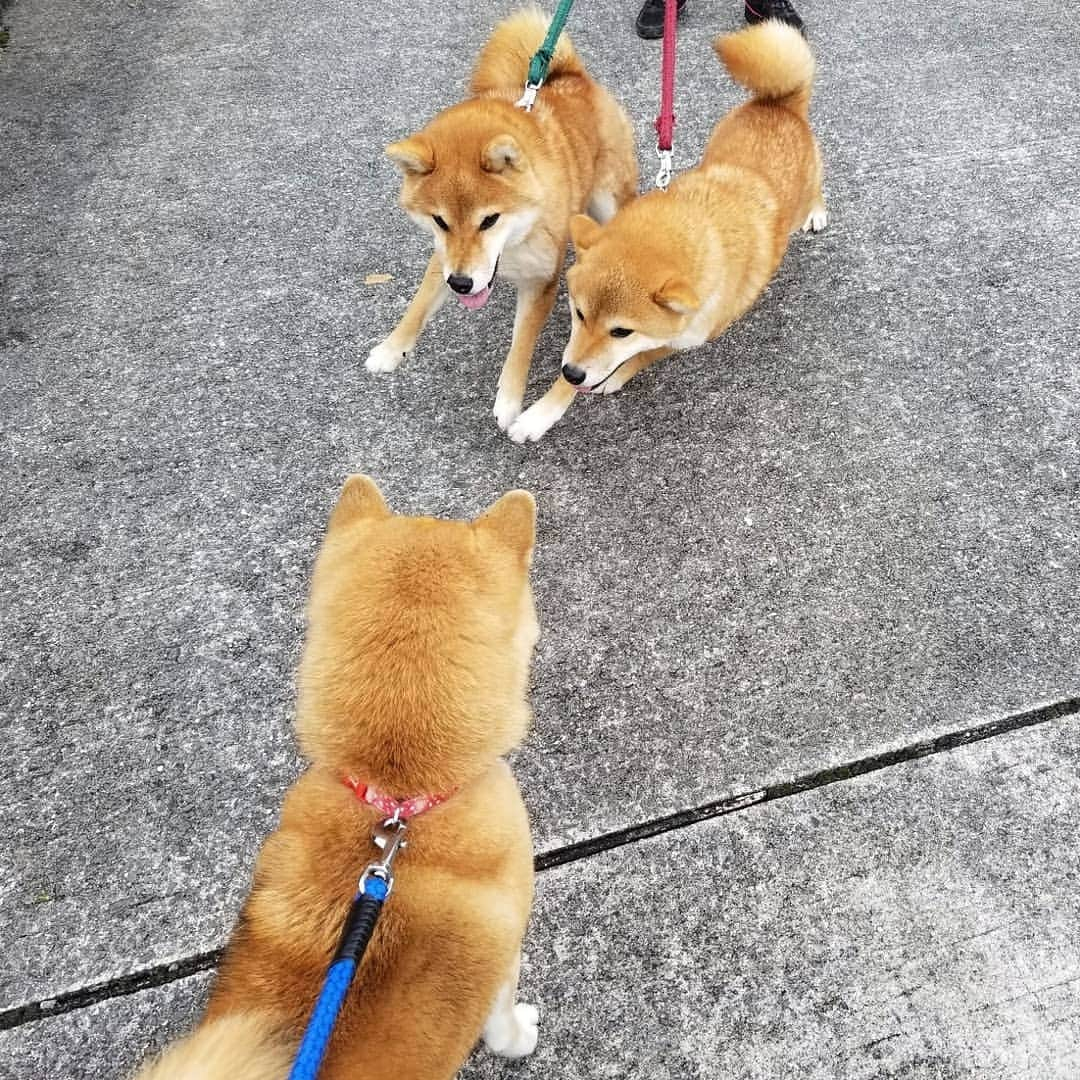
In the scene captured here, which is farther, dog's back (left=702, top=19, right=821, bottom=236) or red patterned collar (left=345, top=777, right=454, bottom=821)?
dog's back (left=702, top=19, right=821, bottom=236)

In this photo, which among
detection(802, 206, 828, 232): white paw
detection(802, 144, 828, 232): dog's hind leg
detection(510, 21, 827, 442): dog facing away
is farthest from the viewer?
detection(802, 206, 828, 232): white paw

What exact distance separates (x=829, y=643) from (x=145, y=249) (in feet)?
10.1

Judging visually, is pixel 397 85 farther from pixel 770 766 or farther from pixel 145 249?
pixel 770 766

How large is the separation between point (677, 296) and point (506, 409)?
0.73 m

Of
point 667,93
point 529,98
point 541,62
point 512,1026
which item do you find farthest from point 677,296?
point 512,1026

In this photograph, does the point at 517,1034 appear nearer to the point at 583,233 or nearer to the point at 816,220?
the point at 583,233

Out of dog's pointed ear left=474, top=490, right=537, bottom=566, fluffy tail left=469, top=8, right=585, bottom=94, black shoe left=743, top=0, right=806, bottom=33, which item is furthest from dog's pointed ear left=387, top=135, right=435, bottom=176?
black shoe left=743, top=0, right=806, bottom=33

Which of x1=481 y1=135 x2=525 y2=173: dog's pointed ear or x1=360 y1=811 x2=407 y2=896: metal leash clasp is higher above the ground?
x1=481 y1=135 x2=525 y2=173: dog's pointed ear

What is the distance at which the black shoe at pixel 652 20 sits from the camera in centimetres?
427

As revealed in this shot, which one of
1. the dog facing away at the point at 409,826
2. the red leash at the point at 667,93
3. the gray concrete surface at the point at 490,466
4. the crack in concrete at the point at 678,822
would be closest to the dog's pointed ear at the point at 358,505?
the dog facing away at the point at 409,826

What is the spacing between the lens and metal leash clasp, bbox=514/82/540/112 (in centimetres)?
280

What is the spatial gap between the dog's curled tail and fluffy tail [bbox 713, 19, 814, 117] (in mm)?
3157

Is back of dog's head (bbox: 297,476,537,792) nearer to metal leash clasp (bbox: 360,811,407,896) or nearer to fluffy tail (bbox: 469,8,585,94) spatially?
metal leash clasp (bbox: 360,811,407,896)

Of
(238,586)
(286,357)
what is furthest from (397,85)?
(238,586)
